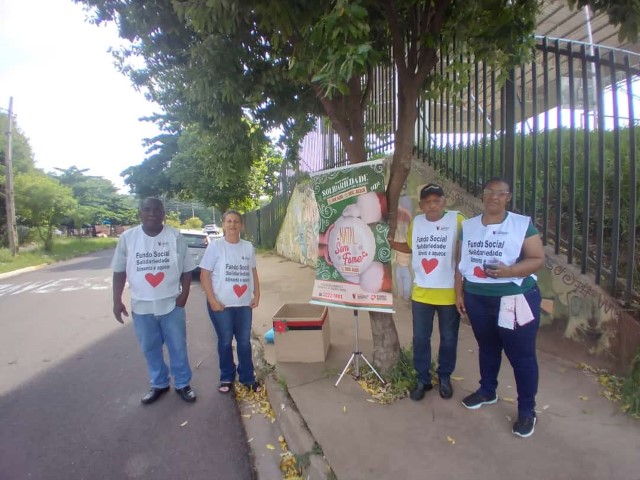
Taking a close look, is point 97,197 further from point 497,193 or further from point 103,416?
point 497,193

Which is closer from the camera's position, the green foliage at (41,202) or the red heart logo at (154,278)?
the red heart logo at (154,278)

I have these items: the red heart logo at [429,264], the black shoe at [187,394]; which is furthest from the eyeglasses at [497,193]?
the black shoe at [187,394]

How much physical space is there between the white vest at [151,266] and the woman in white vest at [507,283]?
243 cm

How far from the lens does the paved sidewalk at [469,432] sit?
234cm

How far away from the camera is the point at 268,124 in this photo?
4.48m

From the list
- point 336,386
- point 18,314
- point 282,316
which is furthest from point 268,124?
point 18,314

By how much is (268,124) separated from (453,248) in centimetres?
262

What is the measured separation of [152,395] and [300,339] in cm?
147

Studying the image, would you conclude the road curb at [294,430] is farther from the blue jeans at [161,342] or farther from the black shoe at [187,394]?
the blue jeans at [161,342]

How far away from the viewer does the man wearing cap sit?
299 centimetres

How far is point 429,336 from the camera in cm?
313

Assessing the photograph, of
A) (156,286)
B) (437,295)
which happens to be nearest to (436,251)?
(437,295)

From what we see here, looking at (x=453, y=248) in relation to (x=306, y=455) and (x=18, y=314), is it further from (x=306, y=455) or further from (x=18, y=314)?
(x=18, y=314)

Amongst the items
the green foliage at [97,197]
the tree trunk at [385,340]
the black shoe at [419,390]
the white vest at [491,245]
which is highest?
the green foliage at [97,197]
